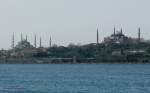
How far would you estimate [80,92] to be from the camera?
88.1 meters

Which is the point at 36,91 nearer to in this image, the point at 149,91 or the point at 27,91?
the point at 27,91

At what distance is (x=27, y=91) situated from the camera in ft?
290

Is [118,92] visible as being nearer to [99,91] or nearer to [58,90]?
[99,91]

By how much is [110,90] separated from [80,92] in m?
5.34

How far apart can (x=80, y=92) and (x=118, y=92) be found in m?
5.00

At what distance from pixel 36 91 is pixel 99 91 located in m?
8.35

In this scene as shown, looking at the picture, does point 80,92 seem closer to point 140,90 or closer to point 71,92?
point 71,92

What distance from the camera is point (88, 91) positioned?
88688 millimetres

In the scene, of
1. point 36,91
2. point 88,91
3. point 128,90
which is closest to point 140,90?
point 128,90

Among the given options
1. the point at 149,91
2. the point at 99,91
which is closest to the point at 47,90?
the point at 99,91

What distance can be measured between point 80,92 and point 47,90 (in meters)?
5.32

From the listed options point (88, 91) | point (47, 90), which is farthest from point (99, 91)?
point (47, 90)

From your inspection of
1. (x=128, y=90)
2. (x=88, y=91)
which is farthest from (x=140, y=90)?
(x=88, y=91)

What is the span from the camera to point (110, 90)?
9150cm
